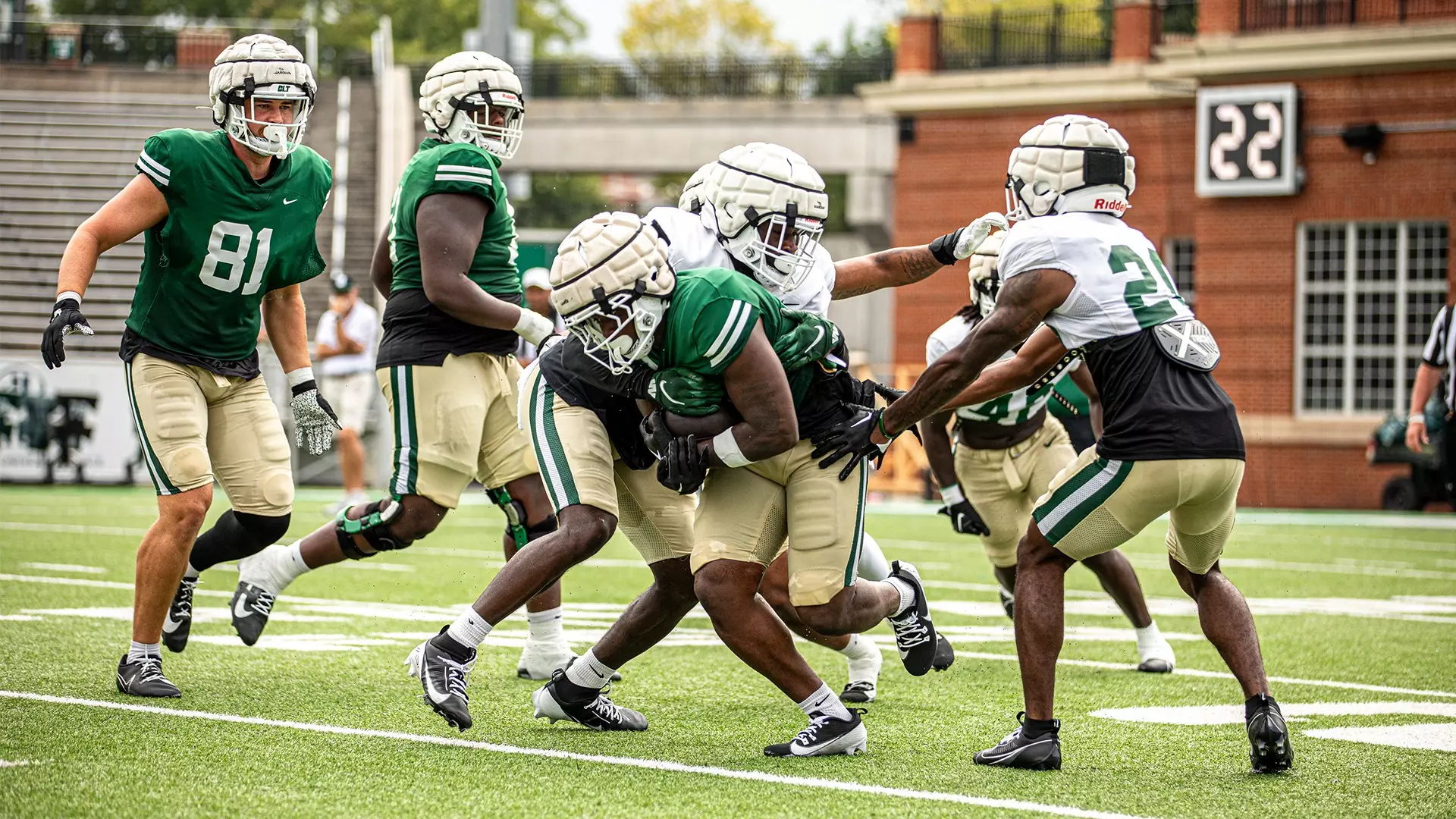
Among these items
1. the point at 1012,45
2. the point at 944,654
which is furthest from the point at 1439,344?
the point at 1012,45

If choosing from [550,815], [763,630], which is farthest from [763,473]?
[550,815]

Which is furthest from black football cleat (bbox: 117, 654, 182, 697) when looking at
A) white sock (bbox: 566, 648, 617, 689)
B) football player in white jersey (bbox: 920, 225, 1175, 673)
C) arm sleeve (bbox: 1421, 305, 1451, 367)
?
arm sleeve (bbox: 1421, 305, 1451, 367)

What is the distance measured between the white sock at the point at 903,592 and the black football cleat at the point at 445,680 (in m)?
1.32

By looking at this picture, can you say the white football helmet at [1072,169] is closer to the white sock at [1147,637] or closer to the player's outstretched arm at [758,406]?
the player's outstretched arm at [758,406]

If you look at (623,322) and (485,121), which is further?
(485,121)

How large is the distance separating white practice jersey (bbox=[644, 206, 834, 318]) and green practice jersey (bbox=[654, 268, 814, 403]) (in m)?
0.29

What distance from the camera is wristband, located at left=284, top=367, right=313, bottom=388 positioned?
639 cm

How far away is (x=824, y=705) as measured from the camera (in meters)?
4.90

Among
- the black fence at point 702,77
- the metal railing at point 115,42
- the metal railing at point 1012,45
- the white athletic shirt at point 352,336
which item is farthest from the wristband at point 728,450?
the metal railing at point 115,42

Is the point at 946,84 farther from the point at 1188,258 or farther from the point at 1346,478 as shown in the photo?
the point at 1346,478

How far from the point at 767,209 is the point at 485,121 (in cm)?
152

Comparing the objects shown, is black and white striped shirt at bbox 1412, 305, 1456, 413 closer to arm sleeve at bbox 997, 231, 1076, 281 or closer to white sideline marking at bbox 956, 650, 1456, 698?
white sideline marking at bbox 956, 650, 1456, 698

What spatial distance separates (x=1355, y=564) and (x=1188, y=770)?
27.4ft

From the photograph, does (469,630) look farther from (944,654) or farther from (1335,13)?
(1335,13)
